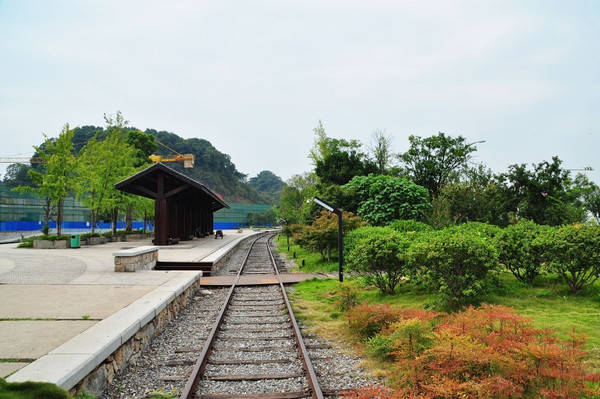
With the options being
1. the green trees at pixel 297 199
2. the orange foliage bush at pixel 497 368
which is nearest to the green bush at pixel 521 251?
the orange foliage bush at pixel 497 368

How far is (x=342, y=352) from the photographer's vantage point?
18.6ft

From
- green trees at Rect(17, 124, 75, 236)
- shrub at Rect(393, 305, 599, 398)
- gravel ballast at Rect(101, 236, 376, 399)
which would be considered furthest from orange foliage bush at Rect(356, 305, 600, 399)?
green trees at Rect(17, 124, 75, 236)

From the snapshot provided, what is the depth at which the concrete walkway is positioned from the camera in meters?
4.84

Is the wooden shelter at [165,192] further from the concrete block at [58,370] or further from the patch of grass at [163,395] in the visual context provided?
the patch of grass at [163,395]

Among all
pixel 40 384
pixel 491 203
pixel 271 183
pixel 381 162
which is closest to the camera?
pixel 40 384

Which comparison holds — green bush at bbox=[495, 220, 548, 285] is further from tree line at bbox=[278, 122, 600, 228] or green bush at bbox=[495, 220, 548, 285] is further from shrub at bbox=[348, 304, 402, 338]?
tree line at bbox=[278, 122, 600, 228]

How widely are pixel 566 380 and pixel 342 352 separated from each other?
2818 millimetres

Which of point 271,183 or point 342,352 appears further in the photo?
point 271,183

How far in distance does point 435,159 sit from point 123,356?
100 feet

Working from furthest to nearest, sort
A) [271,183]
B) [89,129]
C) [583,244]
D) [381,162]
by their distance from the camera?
[271,183] → [89,129] → [381,162] → [583,244]

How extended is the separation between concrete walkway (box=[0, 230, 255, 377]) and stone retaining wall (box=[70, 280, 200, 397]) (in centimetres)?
65

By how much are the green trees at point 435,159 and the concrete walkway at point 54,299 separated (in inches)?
961

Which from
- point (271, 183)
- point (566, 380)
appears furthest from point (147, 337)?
point (271, 183)

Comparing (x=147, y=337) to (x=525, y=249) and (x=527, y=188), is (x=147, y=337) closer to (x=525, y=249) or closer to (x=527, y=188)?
(x=525, y=249)
